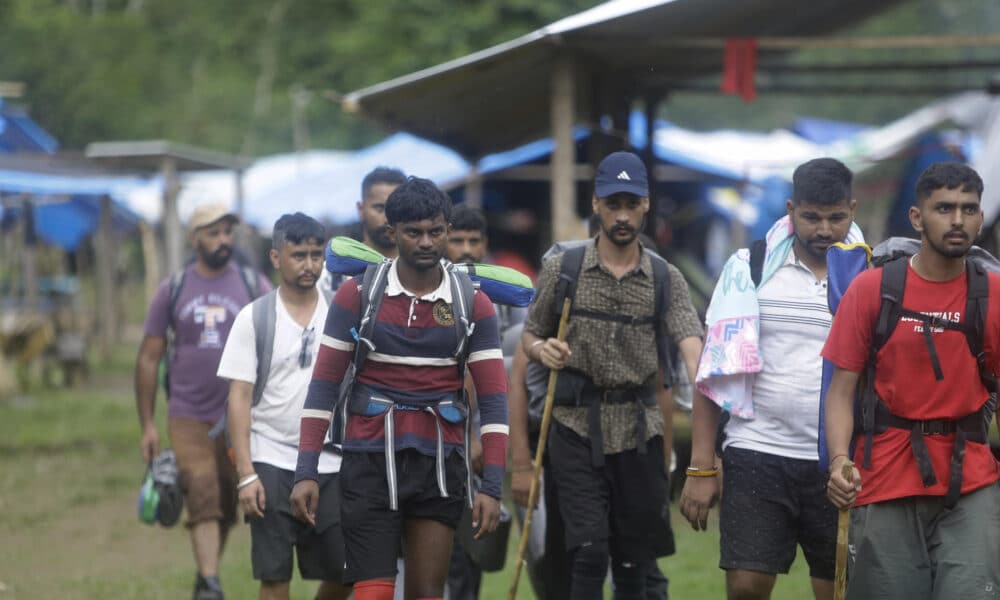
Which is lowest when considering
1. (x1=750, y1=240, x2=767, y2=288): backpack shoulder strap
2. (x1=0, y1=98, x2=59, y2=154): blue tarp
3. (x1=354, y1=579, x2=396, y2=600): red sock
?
(x1=354, y1=579, x2=396, y2=600): red sock

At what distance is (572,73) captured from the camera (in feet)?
32.9

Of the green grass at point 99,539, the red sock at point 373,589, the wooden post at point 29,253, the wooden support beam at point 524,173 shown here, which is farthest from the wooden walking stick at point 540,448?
the wooden post at point 29,253

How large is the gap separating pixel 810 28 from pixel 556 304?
7.92 metres

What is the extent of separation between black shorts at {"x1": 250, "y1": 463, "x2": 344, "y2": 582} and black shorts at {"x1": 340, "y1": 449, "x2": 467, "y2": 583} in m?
1.07

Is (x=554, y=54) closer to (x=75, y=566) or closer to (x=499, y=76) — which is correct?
(x=499, y=76)

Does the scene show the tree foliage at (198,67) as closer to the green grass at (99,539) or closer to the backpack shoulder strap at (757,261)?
the green grass at (99,539)

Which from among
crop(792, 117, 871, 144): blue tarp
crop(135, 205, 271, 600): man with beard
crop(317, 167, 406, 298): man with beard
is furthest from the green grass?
crop(792, 117, 871, 144): blue tarp

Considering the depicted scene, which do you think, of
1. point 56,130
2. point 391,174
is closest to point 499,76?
point 391,174

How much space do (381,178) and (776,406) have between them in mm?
2464

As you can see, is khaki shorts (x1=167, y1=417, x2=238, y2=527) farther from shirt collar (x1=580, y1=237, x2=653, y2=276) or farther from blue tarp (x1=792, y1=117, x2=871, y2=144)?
blue tarp (x1=792, y1=117, x2=871, y2=144)

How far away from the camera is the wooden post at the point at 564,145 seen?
9977 mm

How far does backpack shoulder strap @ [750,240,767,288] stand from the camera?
5551 mm

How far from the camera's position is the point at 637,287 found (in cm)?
616

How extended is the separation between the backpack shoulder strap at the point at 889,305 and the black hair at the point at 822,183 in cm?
74
